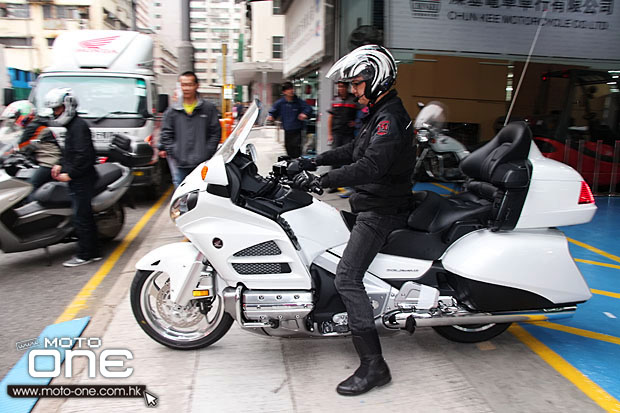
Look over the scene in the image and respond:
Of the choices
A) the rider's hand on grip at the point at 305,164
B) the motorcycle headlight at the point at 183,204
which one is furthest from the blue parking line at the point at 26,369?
the rider's hand on grip at the point at 305,164

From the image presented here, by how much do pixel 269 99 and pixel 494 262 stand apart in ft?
133

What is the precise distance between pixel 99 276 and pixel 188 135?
1.88 metres

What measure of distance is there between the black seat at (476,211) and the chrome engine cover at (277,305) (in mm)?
644

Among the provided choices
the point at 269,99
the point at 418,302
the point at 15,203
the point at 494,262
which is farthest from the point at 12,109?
the point at 269,99

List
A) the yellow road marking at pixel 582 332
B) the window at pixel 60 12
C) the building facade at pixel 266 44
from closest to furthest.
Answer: the yellow road marking at pixel 582 332 < the building facade at pixel 266 44 < the window at pixel 60 12

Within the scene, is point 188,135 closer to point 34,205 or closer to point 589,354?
point 34,205

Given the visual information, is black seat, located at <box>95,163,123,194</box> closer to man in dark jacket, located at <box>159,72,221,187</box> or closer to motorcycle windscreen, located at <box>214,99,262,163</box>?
man in dark jacket, located at <box>159,72,221,187</box>

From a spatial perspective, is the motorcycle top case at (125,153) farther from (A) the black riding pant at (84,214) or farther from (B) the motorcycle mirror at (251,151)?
(B) the motorcycle mirror at (251,151)

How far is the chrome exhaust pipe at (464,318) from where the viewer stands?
3086mm

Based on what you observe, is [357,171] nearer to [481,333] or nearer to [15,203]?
[481,333]

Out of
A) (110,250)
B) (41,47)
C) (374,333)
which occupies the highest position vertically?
(41,47)

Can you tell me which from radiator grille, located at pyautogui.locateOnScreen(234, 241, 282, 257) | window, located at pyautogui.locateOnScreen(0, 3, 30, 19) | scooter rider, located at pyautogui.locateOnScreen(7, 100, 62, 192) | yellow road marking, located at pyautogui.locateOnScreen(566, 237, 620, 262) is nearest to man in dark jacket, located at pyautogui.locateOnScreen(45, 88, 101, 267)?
scooter rider, located at pyautogui.locateOnScreen(7, 100, 62, 192)

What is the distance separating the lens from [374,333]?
2.97 meters

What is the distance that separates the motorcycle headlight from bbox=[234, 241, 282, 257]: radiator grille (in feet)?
1.42
